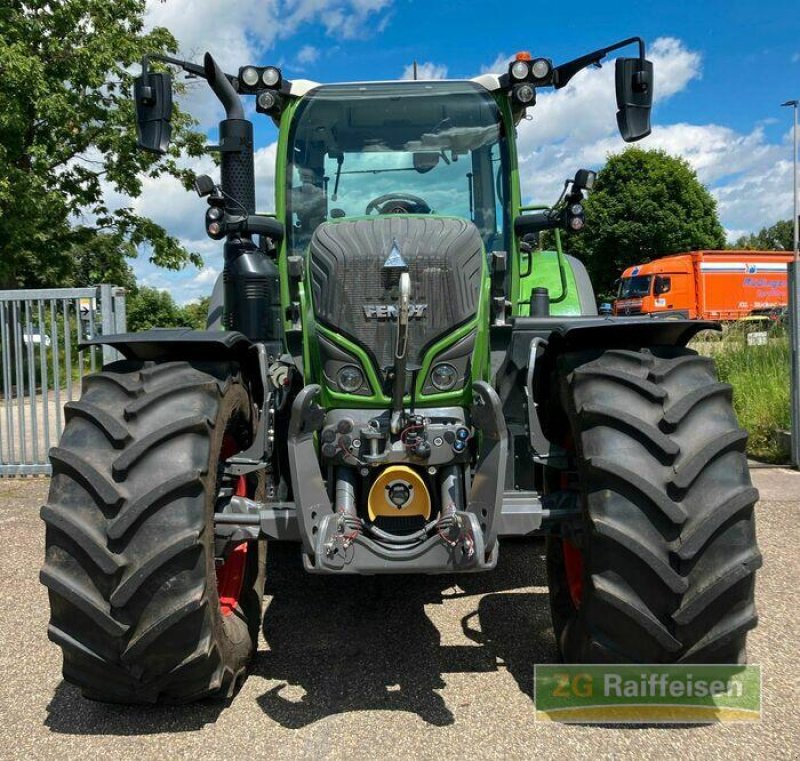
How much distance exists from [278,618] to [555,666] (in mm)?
1488

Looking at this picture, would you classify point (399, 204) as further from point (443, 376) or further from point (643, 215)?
point (643, 215)

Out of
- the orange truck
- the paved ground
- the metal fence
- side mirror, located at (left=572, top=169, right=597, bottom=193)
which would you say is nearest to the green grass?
the paved ground

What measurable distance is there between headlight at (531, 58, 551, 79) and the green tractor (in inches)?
0.5

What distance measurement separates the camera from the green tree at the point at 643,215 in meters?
37.0

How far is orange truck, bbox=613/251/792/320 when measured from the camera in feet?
99.0

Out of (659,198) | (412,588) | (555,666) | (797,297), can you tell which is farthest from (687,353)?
(659,198)

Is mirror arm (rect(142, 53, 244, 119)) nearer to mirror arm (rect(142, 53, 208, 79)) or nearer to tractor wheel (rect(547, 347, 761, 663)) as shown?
mirror arm (rect(142, 53, 208, 79))

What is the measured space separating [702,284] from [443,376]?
3064 centimetres

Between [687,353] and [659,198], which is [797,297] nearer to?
[687,353]

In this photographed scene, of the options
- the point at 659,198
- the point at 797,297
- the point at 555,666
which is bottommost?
the point at 555,666

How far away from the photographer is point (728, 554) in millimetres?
2668

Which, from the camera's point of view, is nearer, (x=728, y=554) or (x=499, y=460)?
(x=728, y=554)

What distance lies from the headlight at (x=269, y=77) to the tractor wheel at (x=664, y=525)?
2509mm

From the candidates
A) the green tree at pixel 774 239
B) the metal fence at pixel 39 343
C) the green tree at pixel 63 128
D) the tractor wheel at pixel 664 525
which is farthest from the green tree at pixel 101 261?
the green tree at pixel 774 239
